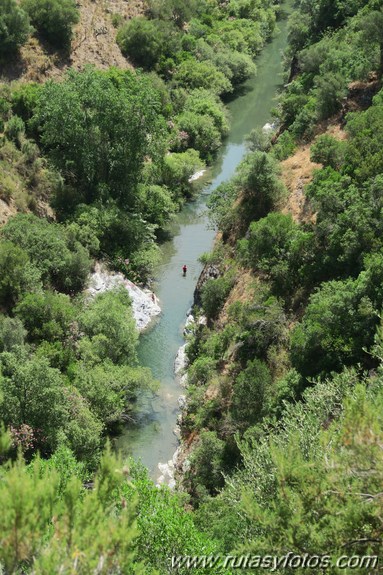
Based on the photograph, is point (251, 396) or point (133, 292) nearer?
point (251, 396)

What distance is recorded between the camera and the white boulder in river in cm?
4075

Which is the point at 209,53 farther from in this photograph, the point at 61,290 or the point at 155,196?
the point at 61,290

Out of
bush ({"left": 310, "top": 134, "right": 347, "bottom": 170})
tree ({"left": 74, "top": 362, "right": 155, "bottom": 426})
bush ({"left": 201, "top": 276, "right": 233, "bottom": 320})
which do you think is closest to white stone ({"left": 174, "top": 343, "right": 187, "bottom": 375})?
bush ({"left": 201, "top": 276, "right": 233, "bottom": 320})

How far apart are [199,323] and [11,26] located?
27.5 m

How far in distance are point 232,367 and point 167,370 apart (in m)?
6.02

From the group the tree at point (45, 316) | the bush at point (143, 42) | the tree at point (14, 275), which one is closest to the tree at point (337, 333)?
the tree at point (45, 316)

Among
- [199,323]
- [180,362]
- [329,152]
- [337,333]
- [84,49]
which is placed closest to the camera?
[337,333]

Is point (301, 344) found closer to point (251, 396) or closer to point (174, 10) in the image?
point (251, 396)

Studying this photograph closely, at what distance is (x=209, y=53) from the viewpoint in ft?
224

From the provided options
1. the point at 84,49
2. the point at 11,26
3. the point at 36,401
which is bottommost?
the point at 36,401

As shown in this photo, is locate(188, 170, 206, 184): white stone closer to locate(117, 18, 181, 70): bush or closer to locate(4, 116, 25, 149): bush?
locate(117, 18, 181, 70): bush

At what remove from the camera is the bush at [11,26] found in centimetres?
5091

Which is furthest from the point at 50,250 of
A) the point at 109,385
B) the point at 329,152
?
the point at 329,152

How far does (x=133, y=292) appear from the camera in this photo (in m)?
41.8
